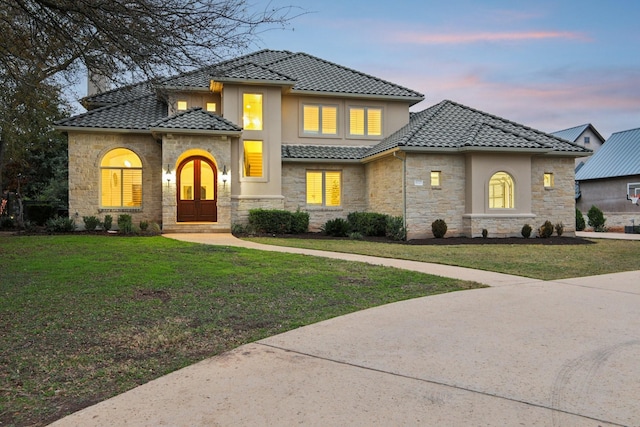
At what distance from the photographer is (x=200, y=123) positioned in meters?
19.1

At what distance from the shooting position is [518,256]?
13141 mm

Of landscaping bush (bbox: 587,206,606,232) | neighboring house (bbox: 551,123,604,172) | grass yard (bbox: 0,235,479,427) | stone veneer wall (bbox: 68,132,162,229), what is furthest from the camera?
neighboring house (bbox: 551,123,604,172)

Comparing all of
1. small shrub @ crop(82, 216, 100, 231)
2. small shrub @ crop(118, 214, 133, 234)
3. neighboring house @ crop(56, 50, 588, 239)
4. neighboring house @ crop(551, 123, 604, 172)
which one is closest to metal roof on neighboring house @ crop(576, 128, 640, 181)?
neighboring house @ crop(551, 123, 604, 172)

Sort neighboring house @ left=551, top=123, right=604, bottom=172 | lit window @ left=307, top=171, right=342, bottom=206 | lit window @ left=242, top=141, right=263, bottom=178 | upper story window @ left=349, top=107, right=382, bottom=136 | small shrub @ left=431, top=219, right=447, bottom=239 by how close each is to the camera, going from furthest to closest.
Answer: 1. neighboring house @ left=551, top=123, right=604, bottom=172
2. upper story window @ left=349, top=107, right=382, bottom=136
3. lit window @ left=307, top=171, right=342, bottom=206
4. lit window @ left=242, top=141, right=263, bottom=178
5. small shrub @ left=431, top=219, right=447, bottom=239

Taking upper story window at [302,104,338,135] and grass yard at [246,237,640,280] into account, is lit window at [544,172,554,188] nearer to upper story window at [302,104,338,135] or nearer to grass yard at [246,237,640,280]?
grass yard at [246,237,640,280]

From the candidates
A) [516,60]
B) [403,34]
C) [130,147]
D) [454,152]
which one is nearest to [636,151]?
[516,60]

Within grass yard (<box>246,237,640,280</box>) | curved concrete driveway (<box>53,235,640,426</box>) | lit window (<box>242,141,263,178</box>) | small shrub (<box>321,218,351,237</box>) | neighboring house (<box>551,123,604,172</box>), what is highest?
neighboring house (<box>551,123,604,172</box>)

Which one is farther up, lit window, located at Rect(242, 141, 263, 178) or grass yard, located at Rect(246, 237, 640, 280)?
lit window, located at Rect(242, 141, 263, 178)

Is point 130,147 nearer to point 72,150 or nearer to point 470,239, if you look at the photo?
point 72,150

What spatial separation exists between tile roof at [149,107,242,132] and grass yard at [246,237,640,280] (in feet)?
16.7

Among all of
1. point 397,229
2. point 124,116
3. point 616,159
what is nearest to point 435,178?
point 397,229

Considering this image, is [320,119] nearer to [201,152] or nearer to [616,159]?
[201,152]

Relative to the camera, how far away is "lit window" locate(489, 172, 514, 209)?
1909 centimetres

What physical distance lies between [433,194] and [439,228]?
137cm
